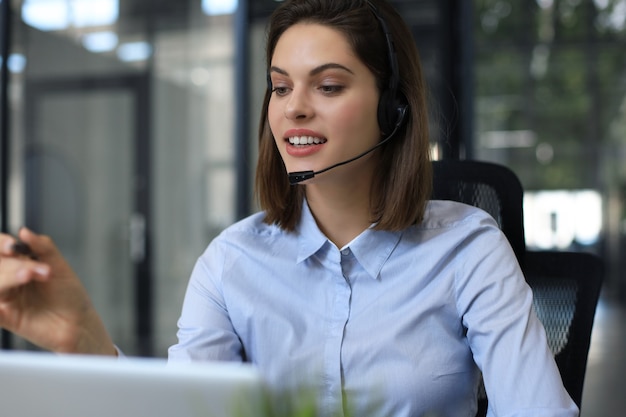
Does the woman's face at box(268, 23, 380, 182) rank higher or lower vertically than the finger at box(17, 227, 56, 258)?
higher

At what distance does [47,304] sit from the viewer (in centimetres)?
107

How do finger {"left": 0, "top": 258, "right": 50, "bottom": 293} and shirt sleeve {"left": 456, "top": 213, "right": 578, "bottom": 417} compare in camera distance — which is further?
shirt sleeve {"left": 456, "top": 213, "right": 578, "bottom": 417}

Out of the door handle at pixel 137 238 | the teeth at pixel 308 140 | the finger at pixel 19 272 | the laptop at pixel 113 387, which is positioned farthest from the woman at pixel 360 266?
the door handle at pixel 137 238

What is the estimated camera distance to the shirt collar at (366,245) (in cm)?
125

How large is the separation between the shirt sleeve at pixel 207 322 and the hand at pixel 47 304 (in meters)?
0.20

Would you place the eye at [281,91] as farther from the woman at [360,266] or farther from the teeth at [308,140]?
the teeth at [308,140]

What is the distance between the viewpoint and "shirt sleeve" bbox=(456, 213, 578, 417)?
3.50 ft

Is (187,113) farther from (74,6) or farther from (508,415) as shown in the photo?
(508,415)

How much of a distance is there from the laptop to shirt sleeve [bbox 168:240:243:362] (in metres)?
0.65

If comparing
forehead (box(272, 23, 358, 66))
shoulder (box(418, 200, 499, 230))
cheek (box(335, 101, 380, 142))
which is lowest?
shoulder (box(418, 200, 499, 230))

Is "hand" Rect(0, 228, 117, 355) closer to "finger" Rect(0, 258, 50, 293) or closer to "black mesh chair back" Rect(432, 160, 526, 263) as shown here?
"finger" Rect(0, 258, 50, 293)

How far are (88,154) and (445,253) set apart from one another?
3490 millimetres

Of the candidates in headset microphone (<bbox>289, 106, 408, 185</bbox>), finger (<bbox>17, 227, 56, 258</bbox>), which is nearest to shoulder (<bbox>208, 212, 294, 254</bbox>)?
headset microphone (<bbox>289, 106, 408, 185</bbox>)

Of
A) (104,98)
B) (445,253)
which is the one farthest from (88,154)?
(445,253)
